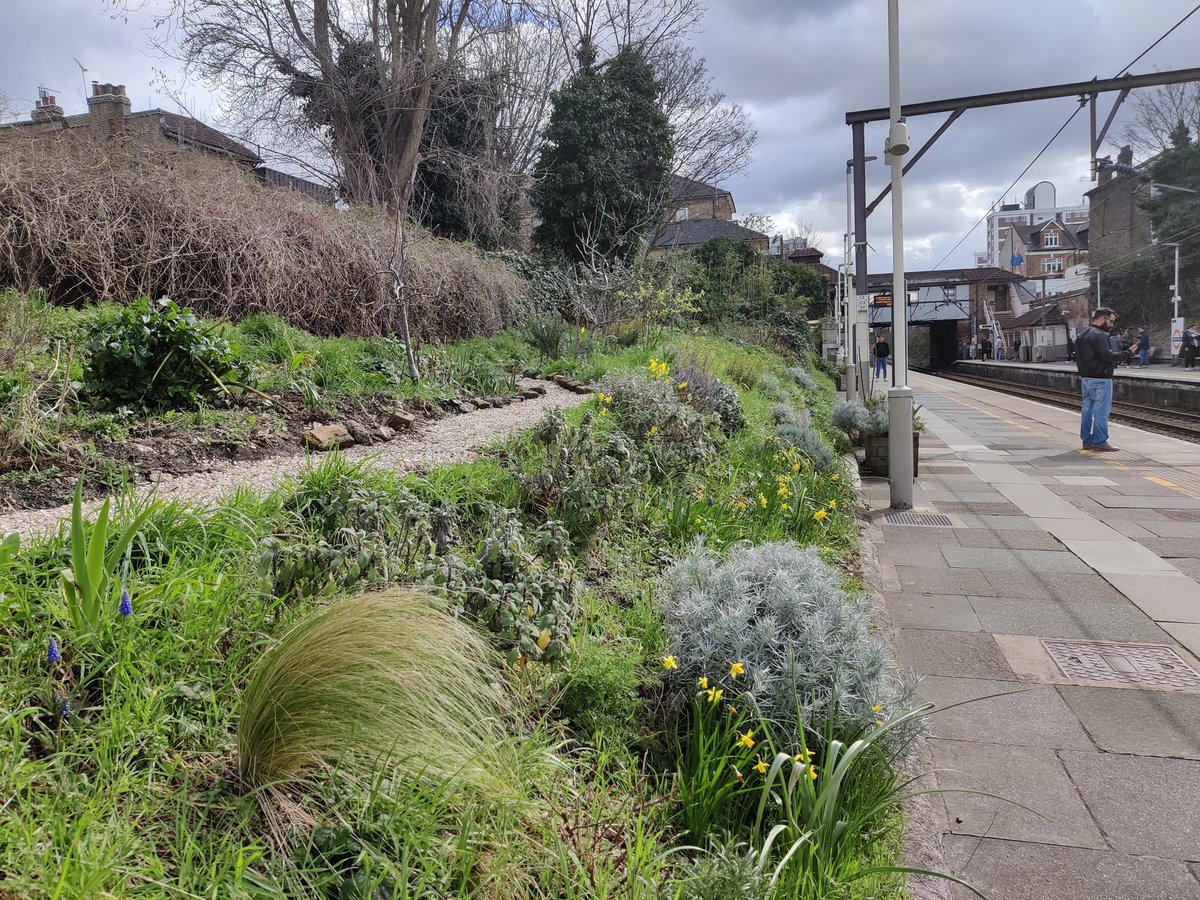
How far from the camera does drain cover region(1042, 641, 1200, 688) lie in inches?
144

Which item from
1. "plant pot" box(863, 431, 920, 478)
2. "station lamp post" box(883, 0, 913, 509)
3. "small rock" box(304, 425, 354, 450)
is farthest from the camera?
"plant pot" box(863, 431, 920, 478)

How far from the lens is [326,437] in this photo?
4.79 metres

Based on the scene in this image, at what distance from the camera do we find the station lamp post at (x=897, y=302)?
24.2 feet

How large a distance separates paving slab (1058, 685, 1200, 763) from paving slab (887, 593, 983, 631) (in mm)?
865

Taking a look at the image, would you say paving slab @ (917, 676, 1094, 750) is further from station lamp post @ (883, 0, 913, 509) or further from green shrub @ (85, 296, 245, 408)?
green shrub @ (85, 296, 245, 408)

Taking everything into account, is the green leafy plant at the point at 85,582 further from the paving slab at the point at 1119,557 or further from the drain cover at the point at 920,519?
the drain cover at the point at 920,519

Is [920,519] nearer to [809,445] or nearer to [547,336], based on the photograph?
[809,445]

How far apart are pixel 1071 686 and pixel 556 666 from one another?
102 inches

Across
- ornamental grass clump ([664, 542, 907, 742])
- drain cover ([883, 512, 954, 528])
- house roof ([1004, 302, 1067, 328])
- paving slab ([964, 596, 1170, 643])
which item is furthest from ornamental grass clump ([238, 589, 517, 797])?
house roof ([1004, 302, 1067, 328])

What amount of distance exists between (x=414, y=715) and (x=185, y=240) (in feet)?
21.4

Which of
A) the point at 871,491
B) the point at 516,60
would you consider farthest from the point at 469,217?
the point at 871,491

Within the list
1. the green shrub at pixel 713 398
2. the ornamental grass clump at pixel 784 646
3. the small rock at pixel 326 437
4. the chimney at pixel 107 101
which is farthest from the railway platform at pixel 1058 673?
the chimney at pixel 107 101

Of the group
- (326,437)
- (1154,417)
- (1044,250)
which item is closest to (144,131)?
(326,437)

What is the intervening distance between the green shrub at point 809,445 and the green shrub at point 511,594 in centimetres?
435
